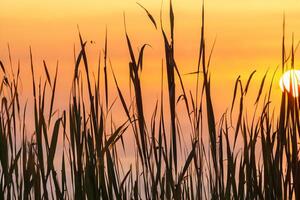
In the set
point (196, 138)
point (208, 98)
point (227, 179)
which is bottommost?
point (227, 179)

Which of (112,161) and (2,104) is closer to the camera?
(112,161)

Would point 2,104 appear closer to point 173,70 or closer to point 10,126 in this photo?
point 10,126

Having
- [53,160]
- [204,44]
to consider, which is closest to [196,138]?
[204,44]

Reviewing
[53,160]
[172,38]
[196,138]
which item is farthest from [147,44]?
[53,160]

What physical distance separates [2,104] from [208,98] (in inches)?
41.5

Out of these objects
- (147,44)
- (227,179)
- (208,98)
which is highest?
(147,44)

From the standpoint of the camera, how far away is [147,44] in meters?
2.82

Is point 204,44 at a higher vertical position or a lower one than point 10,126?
higher

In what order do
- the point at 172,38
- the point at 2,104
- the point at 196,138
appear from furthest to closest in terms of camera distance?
the point at 2,104 → the point at 196,138 → the point at 172,38

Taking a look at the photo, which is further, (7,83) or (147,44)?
(7,83)

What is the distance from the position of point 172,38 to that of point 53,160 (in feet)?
2.43

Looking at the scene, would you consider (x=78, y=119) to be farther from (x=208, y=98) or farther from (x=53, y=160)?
(x=208, y=98)

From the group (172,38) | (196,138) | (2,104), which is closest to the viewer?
(172,38)

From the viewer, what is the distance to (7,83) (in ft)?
10.2
